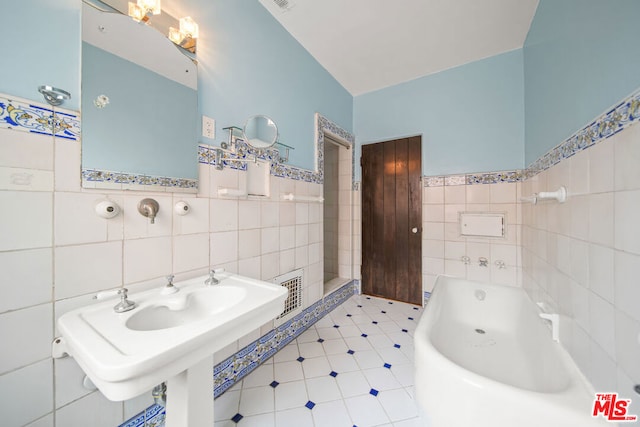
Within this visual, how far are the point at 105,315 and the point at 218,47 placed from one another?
146 cm

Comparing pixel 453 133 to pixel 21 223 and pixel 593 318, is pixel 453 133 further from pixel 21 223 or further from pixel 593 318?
pixel 21 223

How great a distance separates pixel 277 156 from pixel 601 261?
1742 mm

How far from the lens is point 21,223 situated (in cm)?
74

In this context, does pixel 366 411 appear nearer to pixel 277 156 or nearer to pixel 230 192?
pixel 230 192

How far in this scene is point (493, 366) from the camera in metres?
1.43

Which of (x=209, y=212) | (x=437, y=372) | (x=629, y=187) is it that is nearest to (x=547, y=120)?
(x=629, y=187)

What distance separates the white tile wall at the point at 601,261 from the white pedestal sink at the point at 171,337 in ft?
3.78

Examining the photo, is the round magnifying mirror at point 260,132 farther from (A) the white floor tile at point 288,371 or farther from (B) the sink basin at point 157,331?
(A) the white floor tile at point 288,371

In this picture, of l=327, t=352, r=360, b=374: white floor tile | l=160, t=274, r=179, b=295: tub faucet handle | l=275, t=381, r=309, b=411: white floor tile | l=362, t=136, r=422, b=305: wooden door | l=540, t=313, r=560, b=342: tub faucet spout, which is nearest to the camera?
l=160, t=274, r=179, b=295: tub faucet handle

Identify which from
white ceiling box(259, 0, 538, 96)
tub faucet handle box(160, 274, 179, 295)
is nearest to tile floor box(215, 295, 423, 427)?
tub faucet handle box(160, 274, 179, 295)

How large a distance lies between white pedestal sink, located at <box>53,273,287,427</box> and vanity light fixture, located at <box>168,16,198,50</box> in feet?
4.04

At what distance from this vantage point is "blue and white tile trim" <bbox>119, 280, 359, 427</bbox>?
1036 mm

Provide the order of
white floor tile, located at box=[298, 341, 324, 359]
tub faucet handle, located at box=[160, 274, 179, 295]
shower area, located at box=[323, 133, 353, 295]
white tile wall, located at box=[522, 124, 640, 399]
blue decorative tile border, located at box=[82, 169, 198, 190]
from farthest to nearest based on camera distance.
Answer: shower area, located at box=[323, 133, 353, 295] → white floor tile, located at box=[298, 341, 324, 359] → tub faucet handle, located at box=[160, 274, 179, 295] → blue decorative tile border, located at box=[82, 169, 198, 190] → white tile wall, located at box=[522, 124, 640, 399]

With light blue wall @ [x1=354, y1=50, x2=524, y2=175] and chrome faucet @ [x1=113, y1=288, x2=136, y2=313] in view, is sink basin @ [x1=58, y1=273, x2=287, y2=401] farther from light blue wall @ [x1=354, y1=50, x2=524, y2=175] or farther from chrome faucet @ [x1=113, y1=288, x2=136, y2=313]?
light blue wall @ [x1=354, y1=50, x2=524, y2=175]
